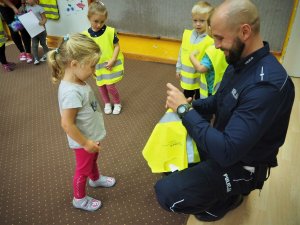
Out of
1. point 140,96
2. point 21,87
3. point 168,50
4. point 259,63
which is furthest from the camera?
point 168,50

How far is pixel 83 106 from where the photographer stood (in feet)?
4.90

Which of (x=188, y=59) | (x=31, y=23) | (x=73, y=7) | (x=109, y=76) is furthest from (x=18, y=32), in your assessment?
(x=188, y=59)

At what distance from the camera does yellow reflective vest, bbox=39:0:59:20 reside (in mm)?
4359

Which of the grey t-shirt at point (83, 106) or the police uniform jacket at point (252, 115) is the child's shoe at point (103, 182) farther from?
the police uniform jacket at point (252, 115)

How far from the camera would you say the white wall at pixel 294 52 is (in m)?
3.25

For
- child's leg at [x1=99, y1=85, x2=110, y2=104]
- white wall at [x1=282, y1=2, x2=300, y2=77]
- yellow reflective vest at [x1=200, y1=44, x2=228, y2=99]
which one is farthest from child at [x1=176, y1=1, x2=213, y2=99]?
white wall at [x1=282, y1=2, x2=300, y2=77]

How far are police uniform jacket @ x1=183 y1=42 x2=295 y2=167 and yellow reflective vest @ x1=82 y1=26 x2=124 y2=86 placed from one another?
1455 millimetres

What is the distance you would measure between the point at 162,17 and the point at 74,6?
151cm

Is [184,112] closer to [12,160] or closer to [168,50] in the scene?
[12,160]

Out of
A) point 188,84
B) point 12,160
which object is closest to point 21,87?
point 12,160

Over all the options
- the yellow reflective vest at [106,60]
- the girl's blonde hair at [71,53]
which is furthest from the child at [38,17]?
the girl's blonde hair at [71,53]

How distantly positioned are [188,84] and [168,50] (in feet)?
5.62

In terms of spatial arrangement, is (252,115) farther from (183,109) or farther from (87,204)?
(87,204)

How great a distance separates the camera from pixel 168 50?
4047 millimetres
